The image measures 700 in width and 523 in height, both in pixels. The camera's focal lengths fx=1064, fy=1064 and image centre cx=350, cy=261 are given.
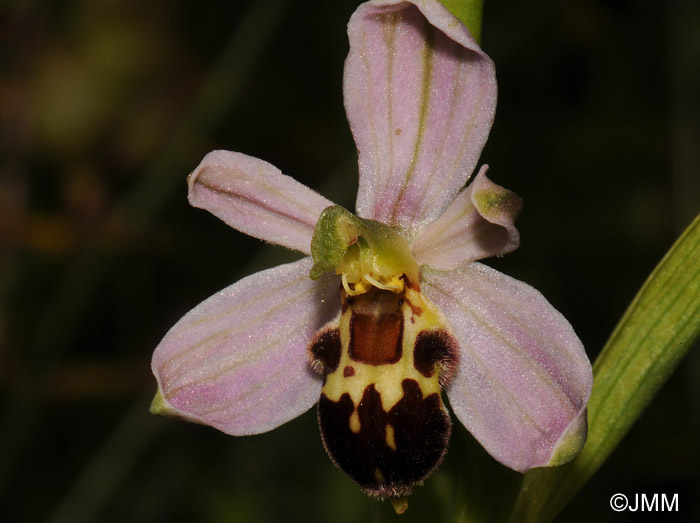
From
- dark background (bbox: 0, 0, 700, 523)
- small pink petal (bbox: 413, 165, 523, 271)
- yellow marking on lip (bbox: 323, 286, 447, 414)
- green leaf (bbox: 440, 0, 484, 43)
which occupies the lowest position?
dark background (bbox: 0, 0, 700, 523)

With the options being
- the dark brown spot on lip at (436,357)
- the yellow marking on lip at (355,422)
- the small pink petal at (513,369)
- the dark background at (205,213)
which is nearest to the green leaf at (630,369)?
the small pink petal at (513,369)

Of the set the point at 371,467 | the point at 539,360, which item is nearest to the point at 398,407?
the point at 371,467

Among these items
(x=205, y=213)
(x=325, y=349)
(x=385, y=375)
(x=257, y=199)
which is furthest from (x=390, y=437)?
(x=205, y=213)

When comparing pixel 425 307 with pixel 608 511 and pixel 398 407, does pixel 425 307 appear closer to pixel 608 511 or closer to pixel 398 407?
pixel 398 407

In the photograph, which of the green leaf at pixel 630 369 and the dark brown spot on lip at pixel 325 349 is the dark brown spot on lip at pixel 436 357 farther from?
the green leaf at pixel 630 369

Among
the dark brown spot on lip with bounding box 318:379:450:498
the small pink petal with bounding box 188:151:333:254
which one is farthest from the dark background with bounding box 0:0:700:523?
the dark brown spot on lip with bounding box 318:379:450:498

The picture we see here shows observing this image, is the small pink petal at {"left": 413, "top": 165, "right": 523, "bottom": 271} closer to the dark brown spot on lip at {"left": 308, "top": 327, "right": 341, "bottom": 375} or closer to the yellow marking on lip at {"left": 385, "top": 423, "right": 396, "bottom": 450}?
the dark brown spot on lip at {"left": 308, "top": 327, "right": 341, "bottom": 375}

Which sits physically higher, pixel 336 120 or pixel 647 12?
pixel 647 12

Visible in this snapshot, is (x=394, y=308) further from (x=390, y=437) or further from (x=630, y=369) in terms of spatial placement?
(x=630, y=369)
